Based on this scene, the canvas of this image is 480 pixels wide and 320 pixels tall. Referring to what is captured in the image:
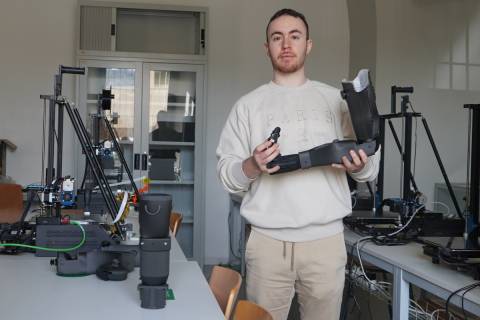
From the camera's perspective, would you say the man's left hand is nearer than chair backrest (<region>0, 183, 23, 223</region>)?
Yes

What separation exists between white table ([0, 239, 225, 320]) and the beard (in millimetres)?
780

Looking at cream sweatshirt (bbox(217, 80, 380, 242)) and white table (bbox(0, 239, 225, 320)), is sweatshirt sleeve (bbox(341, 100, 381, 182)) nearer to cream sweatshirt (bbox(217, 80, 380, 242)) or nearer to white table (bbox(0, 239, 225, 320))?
cream sweatshirt (bbox(217, 80, 380, 242))

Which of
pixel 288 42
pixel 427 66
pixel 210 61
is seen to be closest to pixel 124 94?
pixel 210 61

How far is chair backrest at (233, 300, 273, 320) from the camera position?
1431mm

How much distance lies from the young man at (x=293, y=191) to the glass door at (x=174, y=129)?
126 inches

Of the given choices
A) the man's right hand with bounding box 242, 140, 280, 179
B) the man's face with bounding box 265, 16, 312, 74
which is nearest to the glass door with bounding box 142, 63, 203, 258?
the man's face with bounding box 265, 16, 312, 74

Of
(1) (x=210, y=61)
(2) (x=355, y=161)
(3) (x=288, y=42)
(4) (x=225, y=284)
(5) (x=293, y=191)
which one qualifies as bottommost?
(4) (x=225, y=284)

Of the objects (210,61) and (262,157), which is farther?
(210,61)

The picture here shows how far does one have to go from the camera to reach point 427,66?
5164 mm

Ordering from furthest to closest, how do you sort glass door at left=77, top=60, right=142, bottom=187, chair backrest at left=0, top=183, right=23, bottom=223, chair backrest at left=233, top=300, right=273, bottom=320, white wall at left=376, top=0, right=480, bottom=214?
white wall at left=376, top=0, right=480, bottom=214
glass door at left=77, top=60, right=142, bottom=187
chair backrest at left=0, top=183, right=23, bottom=223
chair backrest at left=233, top=300, right=273, bottom=320

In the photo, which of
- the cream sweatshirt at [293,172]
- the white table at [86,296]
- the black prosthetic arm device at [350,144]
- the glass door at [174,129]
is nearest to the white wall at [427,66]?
the glass door at [174,129]

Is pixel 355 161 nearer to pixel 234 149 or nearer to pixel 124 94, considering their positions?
pixel 234 149

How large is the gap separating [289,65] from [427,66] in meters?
3.92

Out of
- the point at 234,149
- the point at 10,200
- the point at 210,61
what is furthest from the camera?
the point at 210,61
